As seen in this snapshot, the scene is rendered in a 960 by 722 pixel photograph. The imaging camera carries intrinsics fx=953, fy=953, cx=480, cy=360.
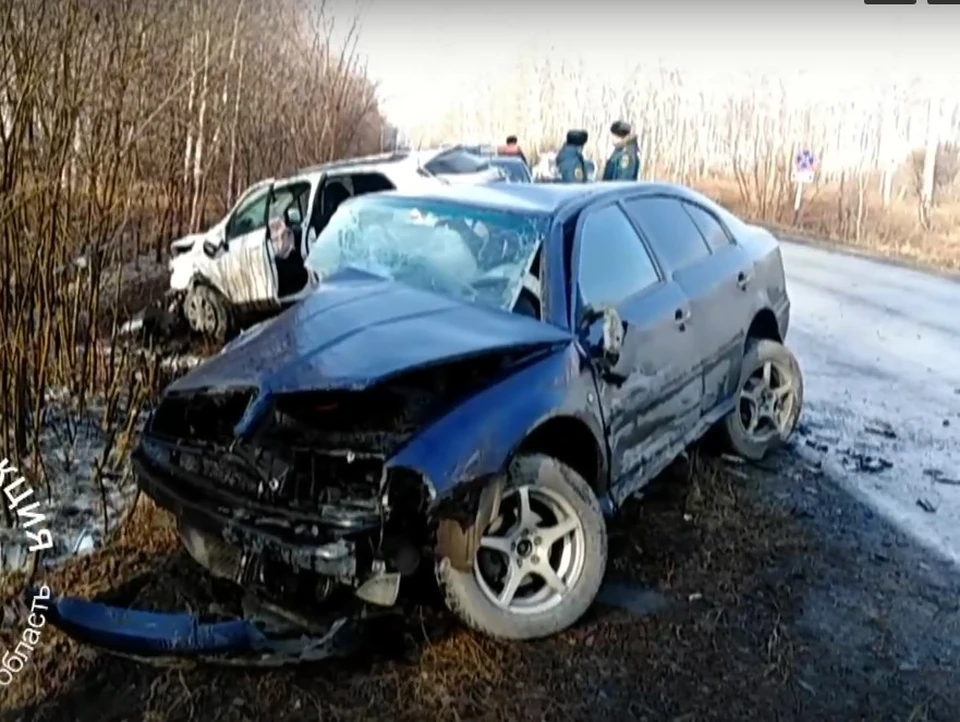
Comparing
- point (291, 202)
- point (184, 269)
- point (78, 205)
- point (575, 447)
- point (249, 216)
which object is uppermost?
point (78, 205)

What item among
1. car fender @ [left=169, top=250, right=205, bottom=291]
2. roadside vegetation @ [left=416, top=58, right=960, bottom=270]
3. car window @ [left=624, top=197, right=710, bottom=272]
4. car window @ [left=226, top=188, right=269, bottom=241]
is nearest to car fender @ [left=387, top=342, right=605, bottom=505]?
car window @ [left=624, top=197, right=710, bottom=272]

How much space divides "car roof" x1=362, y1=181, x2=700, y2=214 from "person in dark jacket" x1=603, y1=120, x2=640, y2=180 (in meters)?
6.72

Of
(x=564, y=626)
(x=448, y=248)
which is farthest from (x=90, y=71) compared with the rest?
(x=564, y=626)

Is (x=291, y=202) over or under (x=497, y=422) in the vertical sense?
over

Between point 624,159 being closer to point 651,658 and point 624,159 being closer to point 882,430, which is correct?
point 882,430

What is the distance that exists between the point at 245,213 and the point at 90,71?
476 centimetres

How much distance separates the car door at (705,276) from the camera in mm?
4578

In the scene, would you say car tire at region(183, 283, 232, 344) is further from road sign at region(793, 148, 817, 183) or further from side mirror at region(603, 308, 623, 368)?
road sign at region(793, 148, 817, 183)

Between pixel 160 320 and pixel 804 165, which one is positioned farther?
pixel 804 165

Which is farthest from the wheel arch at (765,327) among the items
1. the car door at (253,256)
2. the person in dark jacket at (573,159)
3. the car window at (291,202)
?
the person in dark jacket at (573,159)

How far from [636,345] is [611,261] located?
1.38ft

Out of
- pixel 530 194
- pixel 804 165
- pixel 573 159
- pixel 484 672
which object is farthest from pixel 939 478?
pixel 804 165

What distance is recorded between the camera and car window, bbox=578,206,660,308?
159 inches

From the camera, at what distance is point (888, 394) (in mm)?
6828
